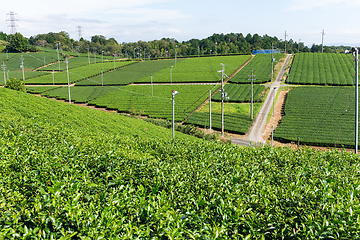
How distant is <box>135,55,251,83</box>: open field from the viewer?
279ft

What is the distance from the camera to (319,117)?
51094 millimetres

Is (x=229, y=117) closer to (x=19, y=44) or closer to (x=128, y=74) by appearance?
(x=128, y=74)

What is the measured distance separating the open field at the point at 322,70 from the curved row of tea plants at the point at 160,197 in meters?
73.0

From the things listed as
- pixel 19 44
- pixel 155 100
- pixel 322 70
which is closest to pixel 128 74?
pixel 155 100

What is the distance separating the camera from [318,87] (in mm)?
69125

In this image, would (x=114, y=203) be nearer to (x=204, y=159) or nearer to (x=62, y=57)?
(x=204, y=159)

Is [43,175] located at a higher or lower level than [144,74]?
lower

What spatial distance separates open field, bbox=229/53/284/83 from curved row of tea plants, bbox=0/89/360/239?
71364 mm

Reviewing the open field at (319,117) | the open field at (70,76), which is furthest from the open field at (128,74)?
the open field at (319,117)

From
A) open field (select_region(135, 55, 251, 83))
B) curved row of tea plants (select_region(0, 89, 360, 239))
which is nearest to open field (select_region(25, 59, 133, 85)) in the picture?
open field (select_region(135, 55, 251, 83))

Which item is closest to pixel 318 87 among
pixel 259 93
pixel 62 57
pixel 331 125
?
pixel 259 93

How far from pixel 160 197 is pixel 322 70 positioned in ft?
309

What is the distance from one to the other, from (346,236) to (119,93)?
7174cm

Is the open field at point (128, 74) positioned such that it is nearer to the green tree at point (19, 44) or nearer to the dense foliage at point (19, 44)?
the dense foliage at point (19, 44)
